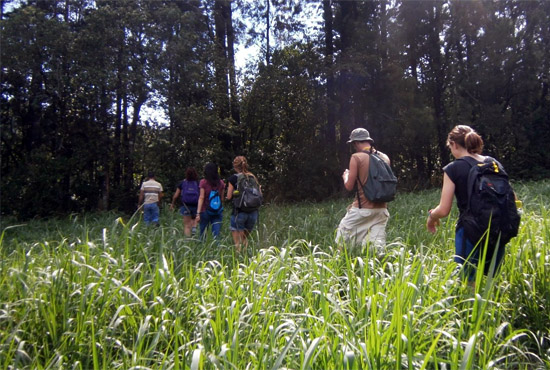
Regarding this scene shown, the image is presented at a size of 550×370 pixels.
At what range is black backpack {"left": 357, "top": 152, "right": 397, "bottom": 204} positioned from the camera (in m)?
4.68

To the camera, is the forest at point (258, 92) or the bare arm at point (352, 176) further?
the forest at point (258, 92)

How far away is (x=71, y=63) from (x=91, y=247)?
13.3 metres

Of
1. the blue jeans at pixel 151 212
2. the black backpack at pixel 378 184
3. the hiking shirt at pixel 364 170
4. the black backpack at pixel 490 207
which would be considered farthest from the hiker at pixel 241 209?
the blue jeans at pixel 151 212

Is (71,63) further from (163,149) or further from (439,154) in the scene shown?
(439,154)

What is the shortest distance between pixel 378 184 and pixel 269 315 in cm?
224

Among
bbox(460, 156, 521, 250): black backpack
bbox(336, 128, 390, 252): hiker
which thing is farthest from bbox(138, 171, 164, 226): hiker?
bbox(460, 156, 521, 250): black backpack

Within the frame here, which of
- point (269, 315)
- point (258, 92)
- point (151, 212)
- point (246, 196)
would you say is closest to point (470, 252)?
point (269, 315)

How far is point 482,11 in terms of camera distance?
23109mm

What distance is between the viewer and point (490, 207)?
127 inches

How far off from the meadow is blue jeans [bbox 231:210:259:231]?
2.31 m

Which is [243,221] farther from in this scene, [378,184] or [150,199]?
[150,199]

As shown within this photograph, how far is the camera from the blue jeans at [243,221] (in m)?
6.27

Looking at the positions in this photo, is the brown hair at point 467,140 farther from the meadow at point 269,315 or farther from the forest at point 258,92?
the forest at point 258,92

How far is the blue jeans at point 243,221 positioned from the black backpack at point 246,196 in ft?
0.20
